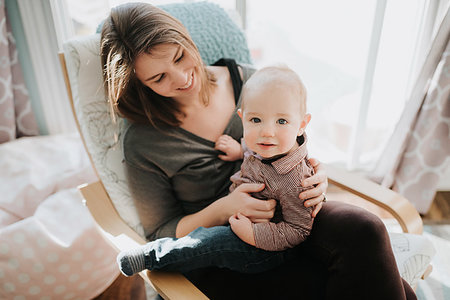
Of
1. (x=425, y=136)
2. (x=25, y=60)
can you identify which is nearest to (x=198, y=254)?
(x=25, y=60)

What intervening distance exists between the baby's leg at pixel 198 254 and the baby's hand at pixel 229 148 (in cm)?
25

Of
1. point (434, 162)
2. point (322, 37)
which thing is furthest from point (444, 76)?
point (322, 37)

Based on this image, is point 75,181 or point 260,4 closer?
point 75,181

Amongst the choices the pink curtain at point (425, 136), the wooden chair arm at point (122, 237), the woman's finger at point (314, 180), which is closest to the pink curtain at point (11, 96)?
A: the wooden chair arm at point (122, 237)

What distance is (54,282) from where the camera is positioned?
4.27 feet

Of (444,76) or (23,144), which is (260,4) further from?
(23,144)

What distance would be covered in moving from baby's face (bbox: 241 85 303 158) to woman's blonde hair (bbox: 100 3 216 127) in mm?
262

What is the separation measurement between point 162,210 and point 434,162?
4.96ft

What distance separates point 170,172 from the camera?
101 cm

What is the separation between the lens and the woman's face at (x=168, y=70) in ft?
2.84

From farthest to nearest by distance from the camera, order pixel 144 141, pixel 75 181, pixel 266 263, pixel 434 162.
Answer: pixel 434 162 < pixel 75 181 < pixel 144 141 < pixel 266 263

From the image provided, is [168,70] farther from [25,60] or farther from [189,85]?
[25,60]

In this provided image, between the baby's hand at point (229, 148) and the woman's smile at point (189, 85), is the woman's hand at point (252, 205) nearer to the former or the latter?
the baby's hand at point (229, 148)

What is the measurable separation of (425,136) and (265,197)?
4.28 ft
